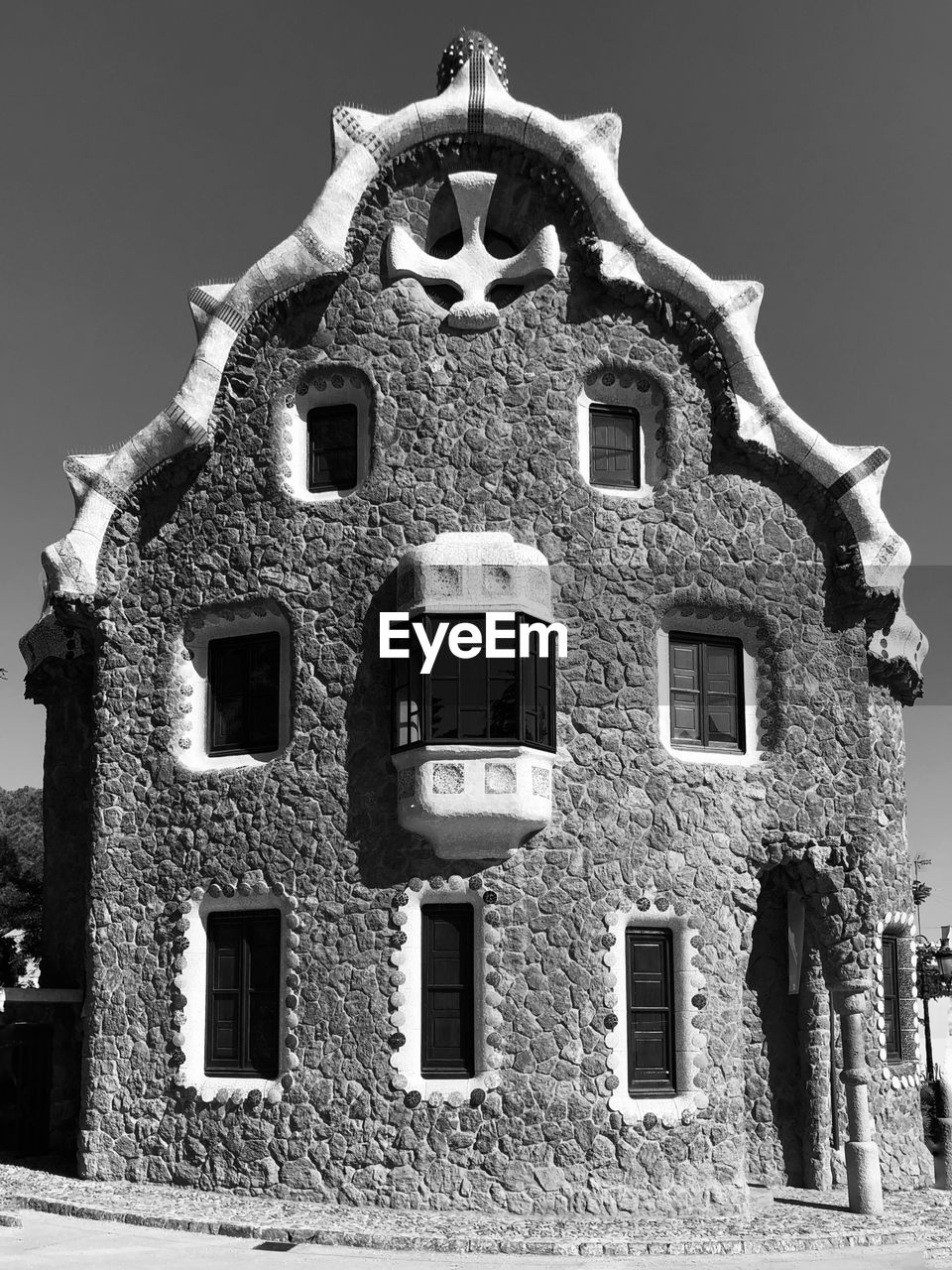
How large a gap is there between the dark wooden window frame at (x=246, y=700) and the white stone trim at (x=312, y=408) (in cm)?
172

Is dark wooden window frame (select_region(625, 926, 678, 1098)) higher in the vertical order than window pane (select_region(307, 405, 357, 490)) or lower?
lower

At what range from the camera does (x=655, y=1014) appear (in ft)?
46.8

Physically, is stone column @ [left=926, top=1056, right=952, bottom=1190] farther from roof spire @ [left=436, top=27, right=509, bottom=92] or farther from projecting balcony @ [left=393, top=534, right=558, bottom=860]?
roof spire @ [left=436, top=27, right=509, bottom=92]

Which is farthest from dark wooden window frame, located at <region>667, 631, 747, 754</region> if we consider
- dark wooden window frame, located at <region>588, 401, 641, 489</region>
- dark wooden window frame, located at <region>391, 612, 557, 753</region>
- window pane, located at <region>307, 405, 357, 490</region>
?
window pane, located at <region>307, 405, 357, 490</region>

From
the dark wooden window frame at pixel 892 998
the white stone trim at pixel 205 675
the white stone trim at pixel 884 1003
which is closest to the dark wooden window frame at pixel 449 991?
the white stone trim at pixel 205 675

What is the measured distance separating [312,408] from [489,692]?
13.9ft

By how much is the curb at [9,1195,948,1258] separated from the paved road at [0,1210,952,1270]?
0.33 feet

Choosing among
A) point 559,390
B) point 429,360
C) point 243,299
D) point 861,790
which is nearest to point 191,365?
point 243,299

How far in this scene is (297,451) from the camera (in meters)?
15.8

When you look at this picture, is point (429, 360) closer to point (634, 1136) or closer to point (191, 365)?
point (191, 365)

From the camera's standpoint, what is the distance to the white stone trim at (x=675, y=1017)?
1385cm

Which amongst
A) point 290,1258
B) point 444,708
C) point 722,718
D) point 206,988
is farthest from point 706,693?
point 290,1258

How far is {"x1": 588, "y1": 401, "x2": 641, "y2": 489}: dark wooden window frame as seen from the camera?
15.6m

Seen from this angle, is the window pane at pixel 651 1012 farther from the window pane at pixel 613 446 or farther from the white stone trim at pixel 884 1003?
the window pane at pixel 613 446
